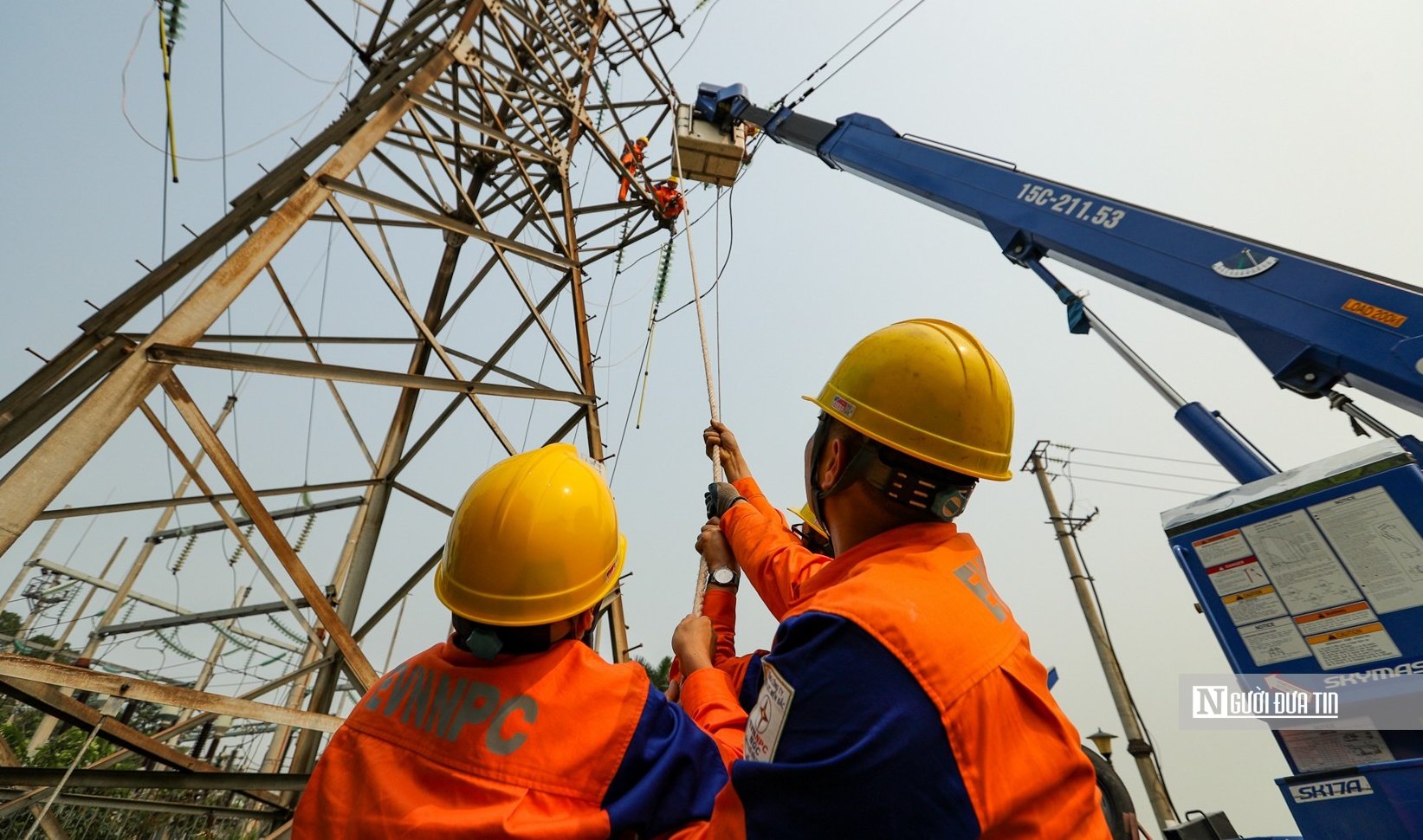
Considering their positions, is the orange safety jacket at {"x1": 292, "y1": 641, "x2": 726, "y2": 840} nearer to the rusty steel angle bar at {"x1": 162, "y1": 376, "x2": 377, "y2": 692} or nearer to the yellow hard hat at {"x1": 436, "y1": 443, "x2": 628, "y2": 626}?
the yellow hard hat at {"x1": 436, "y1": 443, "x2": 628, "y2": 626}

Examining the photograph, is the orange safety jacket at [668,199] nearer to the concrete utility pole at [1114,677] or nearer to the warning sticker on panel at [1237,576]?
the warning sticker on panel at [1237,576]

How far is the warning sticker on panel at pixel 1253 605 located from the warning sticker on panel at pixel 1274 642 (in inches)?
1.2

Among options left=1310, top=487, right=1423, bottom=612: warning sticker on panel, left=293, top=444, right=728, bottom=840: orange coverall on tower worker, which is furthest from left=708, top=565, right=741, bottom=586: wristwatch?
left=1310, top=487, right=1423, bottom=612: warning sticker on panel

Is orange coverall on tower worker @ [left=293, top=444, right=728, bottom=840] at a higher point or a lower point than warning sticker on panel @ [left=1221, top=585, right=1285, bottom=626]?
lower

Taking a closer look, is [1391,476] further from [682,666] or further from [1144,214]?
[682,666]

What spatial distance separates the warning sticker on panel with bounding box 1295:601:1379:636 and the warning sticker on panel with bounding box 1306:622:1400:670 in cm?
2

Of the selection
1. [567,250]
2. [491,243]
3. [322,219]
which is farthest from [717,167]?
[322,219]

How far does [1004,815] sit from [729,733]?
2.79 feet

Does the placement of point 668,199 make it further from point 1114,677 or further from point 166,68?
point 1114,677

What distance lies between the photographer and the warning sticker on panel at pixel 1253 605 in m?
2.72

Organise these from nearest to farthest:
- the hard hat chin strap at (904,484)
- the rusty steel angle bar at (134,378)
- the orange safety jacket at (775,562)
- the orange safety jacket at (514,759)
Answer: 1. the orange safety jacket at (514,759)
2. the hard hat chin strap at (904,484)
3. the rusty steel angle bar at (134,378)
4. the orange safety jacket at (775,562)

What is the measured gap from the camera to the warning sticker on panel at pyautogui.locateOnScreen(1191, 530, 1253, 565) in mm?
2846

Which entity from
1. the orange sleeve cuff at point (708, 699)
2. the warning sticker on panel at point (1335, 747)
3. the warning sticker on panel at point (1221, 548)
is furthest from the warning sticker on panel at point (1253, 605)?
the orange sleeve cuff at point (708, 699)

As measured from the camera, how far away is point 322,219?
568cm
